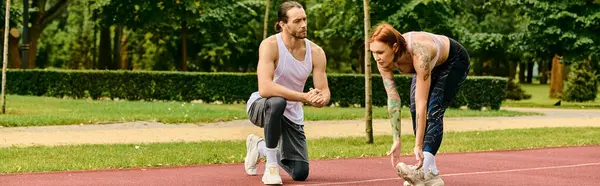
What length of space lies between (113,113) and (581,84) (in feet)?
72.7

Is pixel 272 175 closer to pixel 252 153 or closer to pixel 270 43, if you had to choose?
pixel 252 153

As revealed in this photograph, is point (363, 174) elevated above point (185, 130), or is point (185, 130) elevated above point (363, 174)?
point (363, 174)

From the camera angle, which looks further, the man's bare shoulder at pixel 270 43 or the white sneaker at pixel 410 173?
the man's bare shoulder at pixel 270 43

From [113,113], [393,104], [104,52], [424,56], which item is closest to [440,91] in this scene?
[393,104]

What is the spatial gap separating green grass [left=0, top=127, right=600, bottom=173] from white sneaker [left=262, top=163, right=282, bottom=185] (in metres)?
2.52

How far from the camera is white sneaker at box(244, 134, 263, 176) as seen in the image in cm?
889

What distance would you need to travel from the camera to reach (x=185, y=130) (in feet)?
56.8

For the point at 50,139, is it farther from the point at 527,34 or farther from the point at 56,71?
the point at 527,34

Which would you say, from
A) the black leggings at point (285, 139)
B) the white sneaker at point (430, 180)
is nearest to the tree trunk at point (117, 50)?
the black leggings at point (285, 139)

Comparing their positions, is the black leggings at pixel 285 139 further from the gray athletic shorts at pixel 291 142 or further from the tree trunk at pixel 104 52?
the tree trunk at pixel 104 52

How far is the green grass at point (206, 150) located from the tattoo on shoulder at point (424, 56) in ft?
13.4

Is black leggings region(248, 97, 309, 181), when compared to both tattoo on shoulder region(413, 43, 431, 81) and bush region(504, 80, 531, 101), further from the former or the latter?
bush region(504, 80, 531, 101)

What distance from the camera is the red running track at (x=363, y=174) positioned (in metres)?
8.79

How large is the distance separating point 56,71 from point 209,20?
23.8 feet
